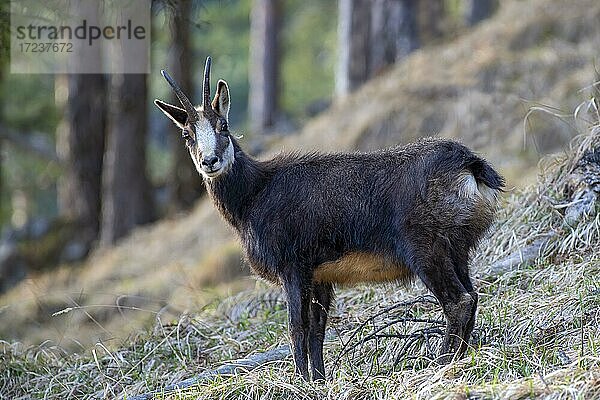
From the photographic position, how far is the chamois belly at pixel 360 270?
235 inches

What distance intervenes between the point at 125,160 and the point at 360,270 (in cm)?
1139

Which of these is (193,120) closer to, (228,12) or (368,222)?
(368,222)

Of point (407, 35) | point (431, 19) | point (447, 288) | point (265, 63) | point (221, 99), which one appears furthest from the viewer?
point (265, 63)

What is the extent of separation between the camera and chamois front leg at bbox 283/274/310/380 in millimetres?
6027

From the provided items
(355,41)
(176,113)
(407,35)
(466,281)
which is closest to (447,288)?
(466,281)

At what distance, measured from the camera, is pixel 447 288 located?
5.72 m

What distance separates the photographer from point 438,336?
20.4 ft

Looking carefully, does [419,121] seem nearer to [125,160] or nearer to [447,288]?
[125,160]

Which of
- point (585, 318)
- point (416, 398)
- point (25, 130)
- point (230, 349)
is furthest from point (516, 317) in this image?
point (25, 130)

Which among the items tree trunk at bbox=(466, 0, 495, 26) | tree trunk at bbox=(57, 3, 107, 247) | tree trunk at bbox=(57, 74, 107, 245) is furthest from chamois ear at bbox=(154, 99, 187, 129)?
tree trunk at bbox=(466, 0, 495, 26)

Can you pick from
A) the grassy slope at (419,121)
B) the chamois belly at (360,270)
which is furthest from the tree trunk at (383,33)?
the chamois belly at (360,270)

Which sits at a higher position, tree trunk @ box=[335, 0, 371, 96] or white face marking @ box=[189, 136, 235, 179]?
tree trunk @ box=[335, 0, 371, 96]

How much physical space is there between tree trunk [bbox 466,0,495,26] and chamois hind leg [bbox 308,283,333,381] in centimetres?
1308

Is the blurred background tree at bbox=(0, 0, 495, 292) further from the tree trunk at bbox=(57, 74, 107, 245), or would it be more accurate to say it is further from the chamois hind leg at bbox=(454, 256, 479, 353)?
the chamois hind leg at bbox=(454, 256, 479, 353)
